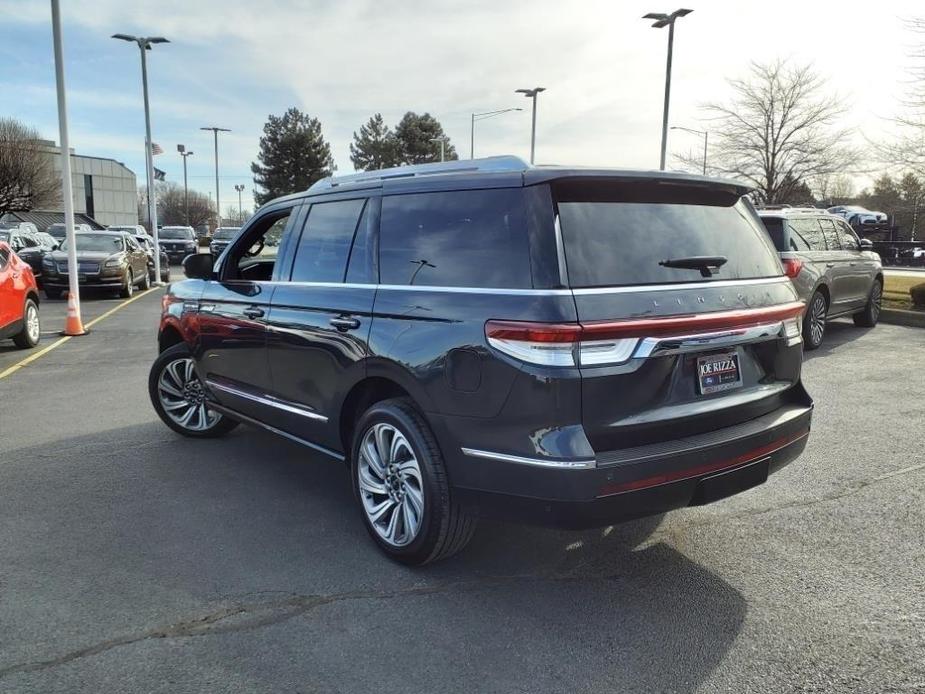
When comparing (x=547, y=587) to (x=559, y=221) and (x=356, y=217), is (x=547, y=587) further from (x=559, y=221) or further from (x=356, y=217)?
(x=356, y=217)

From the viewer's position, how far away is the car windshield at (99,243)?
19125 millimetres

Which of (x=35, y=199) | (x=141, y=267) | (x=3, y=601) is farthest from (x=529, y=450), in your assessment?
(x=35, y=199)

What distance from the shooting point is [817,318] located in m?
9.80

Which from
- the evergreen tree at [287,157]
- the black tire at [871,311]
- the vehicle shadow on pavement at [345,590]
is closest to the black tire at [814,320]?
the black tire at [871,311]

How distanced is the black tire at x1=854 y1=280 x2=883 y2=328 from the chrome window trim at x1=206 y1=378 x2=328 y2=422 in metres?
10.5

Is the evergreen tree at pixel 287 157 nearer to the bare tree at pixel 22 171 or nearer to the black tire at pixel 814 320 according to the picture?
the bare tree at pixel 22 171

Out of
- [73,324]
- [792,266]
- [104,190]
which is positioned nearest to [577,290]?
[792,266]

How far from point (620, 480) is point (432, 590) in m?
1.08

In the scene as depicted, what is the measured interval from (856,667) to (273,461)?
12.6ft

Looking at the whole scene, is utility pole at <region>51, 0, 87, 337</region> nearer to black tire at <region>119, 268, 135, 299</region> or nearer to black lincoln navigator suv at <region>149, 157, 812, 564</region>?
black tire at <region>119, 268, 135, 299</region>

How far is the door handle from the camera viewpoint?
12.2 feet

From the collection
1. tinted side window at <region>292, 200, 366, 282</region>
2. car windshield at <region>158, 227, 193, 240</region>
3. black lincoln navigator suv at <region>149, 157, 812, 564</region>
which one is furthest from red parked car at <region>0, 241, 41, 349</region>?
car windshield at <region>158, 227, 193, 240</region>

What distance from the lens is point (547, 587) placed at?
338 centimetres

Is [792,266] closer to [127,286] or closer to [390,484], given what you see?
[390,484]
